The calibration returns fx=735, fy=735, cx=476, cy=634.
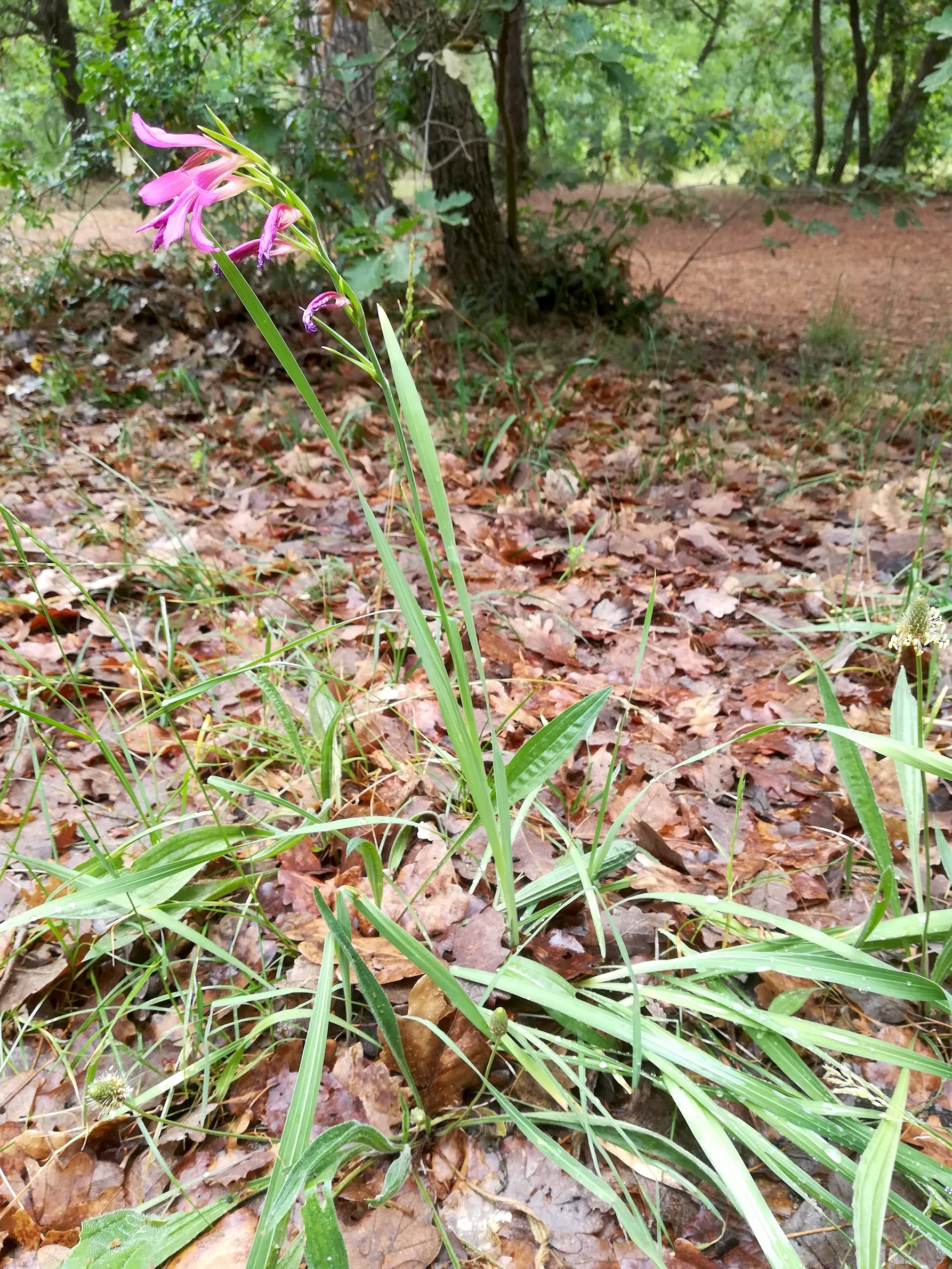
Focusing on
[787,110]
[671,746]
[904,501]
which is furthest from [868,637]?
[787,110]

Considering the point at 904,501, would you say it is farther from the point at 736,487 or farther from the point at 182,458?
the point at 182,458

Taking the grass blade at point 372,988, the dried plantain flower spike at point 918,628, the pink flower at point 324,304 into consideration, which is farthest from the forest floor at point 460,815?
the pink flower at point 324,304

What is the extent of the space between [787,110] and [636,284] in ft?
38.9

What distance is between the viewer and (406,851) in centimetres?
128

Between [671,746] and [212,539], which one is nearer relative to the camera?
[671,746]

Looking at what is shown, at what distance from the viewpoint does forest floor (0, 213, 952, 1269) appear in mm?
876

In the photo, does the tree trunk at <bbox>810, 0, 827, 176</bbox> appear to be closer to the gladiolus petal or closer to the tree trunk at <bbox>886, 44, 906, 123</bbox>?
the tree trunk at <bbox>886, 44, 906, 123</bbox>

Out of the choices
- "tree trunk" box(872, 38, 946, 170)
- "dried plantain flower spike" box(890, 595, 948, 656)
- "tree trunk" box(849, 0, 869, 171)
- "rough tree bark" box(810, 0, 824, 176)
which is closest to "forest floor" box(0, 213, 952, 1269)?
"dried plantain flower spike" box(890, 595, 948, 656)

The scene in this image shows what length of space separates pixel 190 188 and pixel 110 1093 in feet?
3.22

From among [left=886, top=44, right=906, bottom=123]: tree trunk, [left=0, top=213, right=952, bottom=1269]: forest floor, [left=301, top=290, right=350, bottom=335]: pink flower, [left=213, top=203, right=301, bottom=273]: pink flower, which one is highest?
[left=886, top=44, right=906, bottom=123]: tree trunk

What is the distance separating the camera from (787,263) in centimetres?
772

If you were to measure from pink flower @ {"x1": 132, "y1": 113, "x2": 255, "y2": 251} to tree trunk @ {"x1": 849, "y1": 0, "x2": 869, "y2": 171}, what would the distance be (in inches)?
441

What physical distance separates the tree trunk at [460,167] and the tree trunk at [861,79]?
7.88 metres

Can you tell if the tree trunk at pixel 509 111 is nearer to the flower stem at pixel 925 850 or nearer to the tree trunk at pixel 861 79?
the flower stem at pixel 925 850
